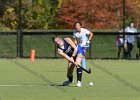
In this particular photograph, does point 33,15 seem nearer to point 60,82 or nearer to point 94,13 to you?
point 94,13

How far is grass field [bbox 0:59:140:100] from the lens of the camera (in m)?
14.2

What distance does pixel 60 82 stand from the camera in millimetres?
17781

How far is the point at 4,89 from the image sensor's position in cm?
1568

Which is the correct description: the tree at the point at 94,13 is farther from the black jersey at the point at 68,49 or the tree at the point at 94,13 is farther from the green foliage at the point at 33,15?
the black jersey at the point at 68,49

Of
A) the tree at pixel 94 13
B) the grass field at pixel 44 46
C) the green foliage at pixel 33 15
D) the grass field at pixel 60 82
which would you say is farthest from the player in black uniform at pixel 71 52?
the tree at pixel 94 13

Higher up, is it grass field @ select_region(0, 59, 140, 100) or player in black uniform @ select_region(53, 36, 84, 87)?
player in black uniform @ select_region(53, 36, 84, 87)

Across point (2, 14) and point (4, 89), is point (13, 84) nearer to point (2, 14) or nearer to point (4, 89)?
point (4, 89)

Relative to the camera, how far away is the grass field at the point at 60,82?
14.2 metres

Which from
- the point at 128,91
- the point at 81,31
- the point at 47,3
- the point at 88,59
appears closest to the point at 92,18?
the point at 47,3

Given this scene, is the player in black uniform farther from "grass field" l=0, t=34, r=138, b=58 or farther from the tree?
the tree

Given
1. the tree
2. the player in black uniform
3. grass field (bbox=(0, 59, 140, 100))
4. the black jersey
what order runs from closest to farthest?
grass field (bbox=(0, 59, 140, 100)) < the player in black uniform < the black jersey < the tree

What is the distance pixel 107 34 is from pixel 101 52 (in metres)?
1.49

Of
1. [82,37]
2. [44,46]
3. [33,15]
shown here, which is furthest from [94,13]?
[82,37]

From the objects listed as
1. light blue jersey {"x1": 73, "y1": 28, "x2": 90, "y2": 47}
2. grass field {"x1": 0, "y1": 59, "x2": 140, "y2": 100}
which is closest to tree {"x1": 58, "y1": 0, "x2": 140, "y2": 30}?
grass field {"x1": 0, "y1": 59, "x2": 140, "y2": 100}
